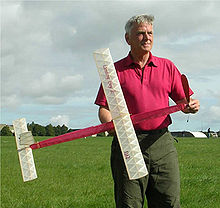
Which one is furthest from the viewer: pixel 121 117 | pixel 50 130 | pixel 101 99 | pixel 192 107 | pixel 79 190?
pixel 50 130

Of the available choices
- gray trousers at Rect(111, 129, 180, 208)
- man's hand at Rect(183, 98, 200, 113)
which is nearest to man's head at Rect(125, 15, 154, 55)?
man's hand at Rect(183, 98, 200, 113)

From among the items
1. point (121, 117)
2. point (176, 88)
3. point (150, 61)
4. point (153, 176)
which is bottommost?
point (153, 176)

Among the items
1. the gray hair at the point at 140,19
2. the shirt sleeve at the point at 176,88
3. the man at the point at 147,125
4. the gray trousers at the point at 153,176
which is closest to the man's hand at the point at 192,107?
the man at the point at 147,125

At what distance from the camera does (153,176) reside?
4.55m

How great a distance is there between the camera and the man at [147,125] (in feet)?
14.8

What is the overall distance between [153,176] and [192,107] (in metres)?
0.98

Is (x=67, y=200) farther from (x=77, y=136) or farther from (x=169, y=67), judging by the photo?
(x=169, y=67)

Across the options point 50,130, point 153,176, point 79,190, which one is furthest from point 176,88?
point 50,130

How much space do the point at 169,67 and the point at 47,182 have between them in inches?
269

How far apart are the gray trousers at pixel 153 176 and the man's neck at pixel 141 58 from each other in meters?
0.90

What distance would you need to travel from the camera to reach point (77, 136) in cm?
444

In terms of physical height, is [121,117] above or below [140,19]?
below

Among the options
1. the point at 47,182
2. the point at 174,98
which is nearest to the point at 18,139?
the point at 174,98

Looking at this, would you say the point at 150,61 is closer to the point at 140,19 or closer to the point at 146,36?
the point at 146,36
